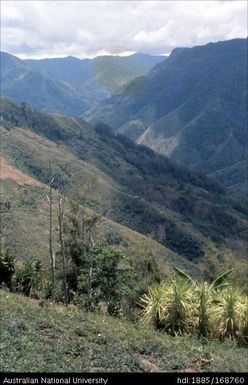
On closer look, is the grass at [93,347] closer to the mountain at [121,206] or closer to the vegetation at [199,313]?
the vegetation at [199,313]

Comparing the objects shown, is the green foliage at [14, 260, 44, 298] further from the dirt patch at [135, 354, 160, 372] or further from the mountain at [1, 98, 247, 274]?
the mountain at [1, 98, 247, 274]

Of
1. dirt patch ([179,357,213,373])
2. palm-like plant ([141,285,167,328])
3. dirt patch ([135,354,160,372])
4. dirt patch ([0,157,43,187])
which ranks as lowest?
dirt patch ([179,357,213,373])

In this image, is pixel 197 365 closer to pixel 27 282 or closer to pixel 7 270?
pixel 27 282

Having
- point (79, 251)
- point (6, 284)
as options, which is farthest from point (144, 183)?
point (6, 284)

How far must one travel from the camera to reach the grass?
1220cm

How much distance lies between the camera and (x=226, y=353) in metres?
14.7

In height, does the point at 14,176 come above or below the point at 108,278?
above

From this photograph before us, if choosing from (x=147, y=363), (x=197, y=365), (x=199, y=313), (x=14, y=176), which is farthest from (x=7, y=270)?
(x=14, y=176)

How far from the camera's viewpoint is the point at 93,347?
13633 mm

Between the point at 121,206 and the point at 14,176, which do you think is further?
the point at 121,206

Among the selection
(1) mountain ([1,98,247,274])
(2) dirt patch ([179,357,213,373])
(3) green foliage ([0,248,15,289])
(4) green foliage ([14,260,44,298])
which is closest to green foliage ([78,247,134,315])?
(4) green foliage ([14,260,44,298])

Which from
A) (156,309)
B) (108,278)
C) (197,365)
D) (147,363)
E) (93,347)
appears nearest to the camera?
(147,363)

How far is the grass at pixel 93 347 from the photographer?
1220 cm

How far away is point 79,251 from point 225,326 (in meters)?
20.4
